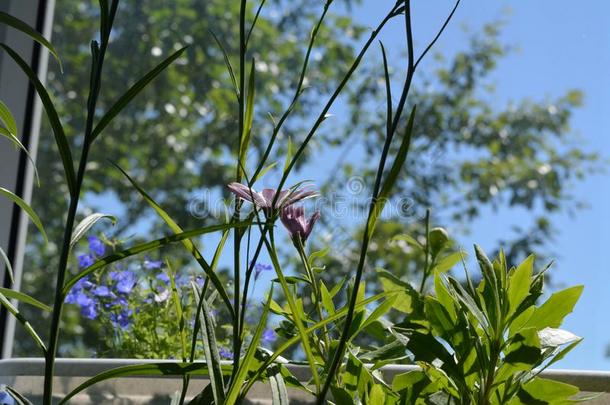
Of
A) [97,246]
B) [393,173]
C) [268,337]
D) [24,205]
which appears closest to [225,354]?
[268,337]

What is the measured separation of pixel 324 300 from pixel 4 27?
0.74 meters

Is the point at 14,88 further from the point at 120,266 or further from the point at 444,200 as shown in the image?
the point at 444,200

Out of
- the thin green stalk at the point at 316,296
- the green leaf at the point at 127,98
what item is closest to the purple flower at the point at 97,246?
the thin green stalk at the point at 316,296

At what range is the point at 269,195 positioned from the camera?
521 millimetres

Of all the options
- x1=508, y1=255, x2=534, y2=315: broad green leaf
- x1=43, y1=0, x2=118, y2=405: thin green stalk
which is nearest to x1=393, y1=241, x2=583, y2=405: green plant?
x1=508, y1=255, x2=534, y2=315: broad green leaf

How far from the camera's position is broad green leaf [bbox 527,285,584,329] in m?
A: 0.56

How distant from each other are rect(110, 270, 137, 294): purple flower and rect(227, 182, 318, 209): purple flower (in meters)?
0.44

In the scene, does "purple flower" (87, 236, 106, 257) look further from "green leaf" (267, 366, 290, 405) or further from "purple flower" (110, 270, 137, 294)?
"green leaf" (267, 366, 290, 405)

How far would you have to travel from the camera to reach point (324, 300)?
64cm

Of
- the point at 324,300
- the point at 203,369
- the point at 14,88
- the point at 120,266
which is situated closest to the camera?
the point at 203,369

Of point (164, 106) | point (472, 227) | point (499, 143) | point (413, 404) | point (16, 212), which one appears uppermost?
point (164, 106)

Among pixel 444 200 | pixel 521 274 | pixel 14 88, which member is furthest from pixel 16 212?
pixel 444 200

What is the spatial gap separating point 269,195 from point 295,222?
3 centimetres

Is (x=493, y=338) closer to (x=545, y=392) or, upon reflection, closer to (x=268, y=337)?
(x=545, y=392)
